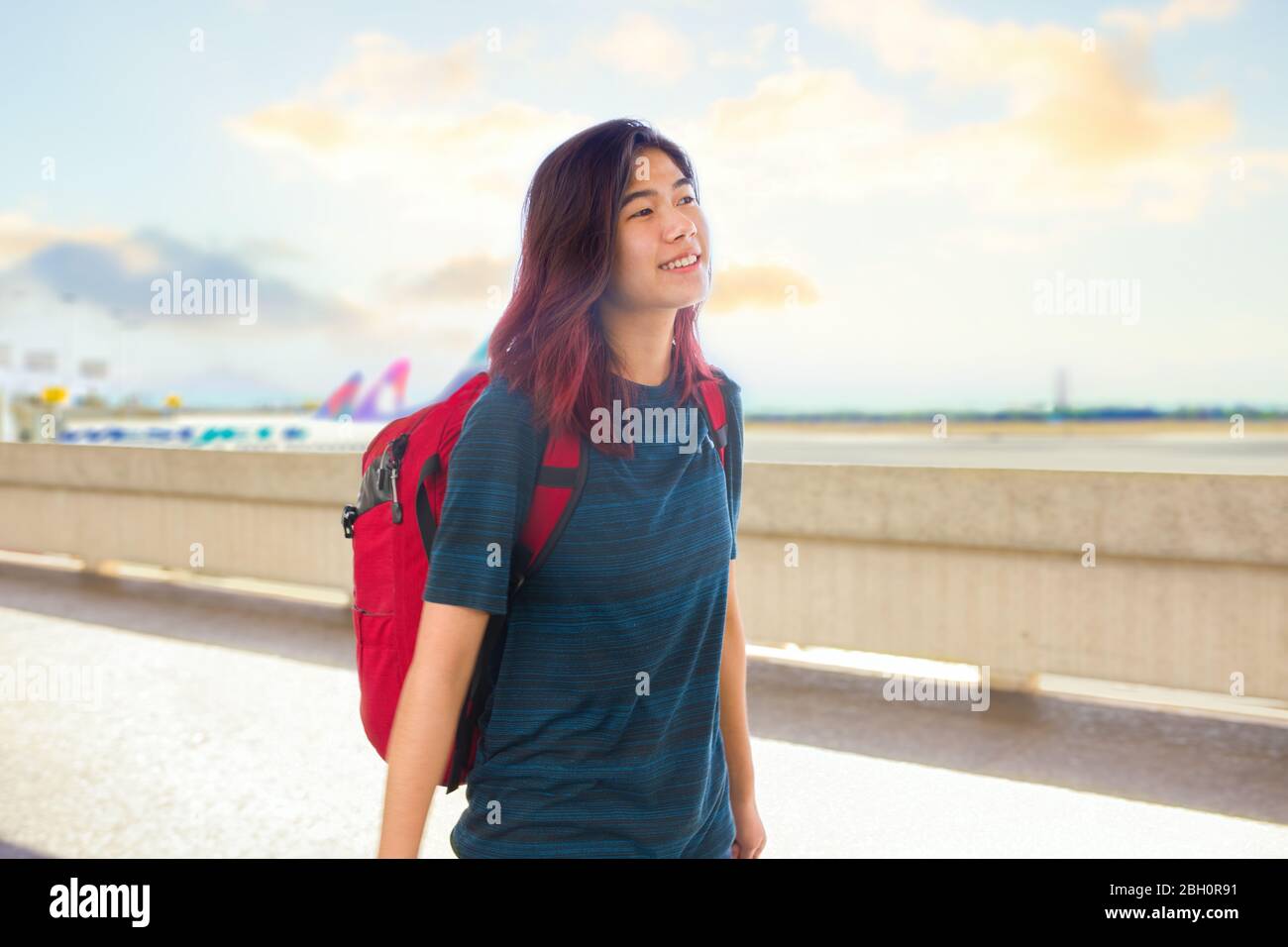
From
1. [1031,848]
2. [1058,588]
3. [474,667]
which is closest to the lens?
[474,667]

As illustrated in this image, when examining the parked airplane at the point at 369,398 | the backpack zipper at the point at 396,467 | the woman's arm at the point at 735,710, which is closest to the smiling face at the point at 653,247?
the backpack zipper at the point at 396,467

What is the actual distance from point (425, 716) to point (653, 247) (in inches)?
29.3

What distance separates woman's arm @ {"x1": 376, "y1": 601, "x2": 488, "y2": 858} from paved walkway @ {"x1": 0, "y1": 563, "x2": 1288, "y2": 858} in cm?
253

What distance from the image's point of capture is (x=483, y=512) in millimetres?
1380

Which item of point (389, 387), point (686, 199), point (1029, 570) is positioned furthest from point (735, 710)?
point (389, 387)

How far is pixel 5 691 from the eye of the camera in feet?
19.7

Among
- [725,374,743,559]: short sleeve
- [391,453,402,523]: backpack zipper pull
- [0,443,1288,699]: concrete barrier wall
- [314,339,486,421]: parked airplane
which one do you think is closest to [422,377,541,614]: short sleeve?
[391,453,402,523]: backpack zipper pull

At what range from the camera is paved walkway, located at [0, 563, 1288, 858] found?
12.6ft

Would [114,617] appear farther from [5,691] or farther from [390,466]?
[390,466]

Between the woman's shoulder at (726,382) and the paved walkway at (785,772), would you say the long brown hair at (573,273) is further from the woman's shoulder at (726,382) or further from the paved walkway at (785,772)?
the paved walkway at (785,772)

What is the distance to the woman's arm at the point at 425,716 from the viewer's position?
1.42 meters

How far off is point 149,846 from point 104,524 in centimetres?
713

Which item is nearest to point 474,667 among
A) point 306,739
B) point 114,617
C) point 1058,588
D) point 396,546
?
point 396,546
